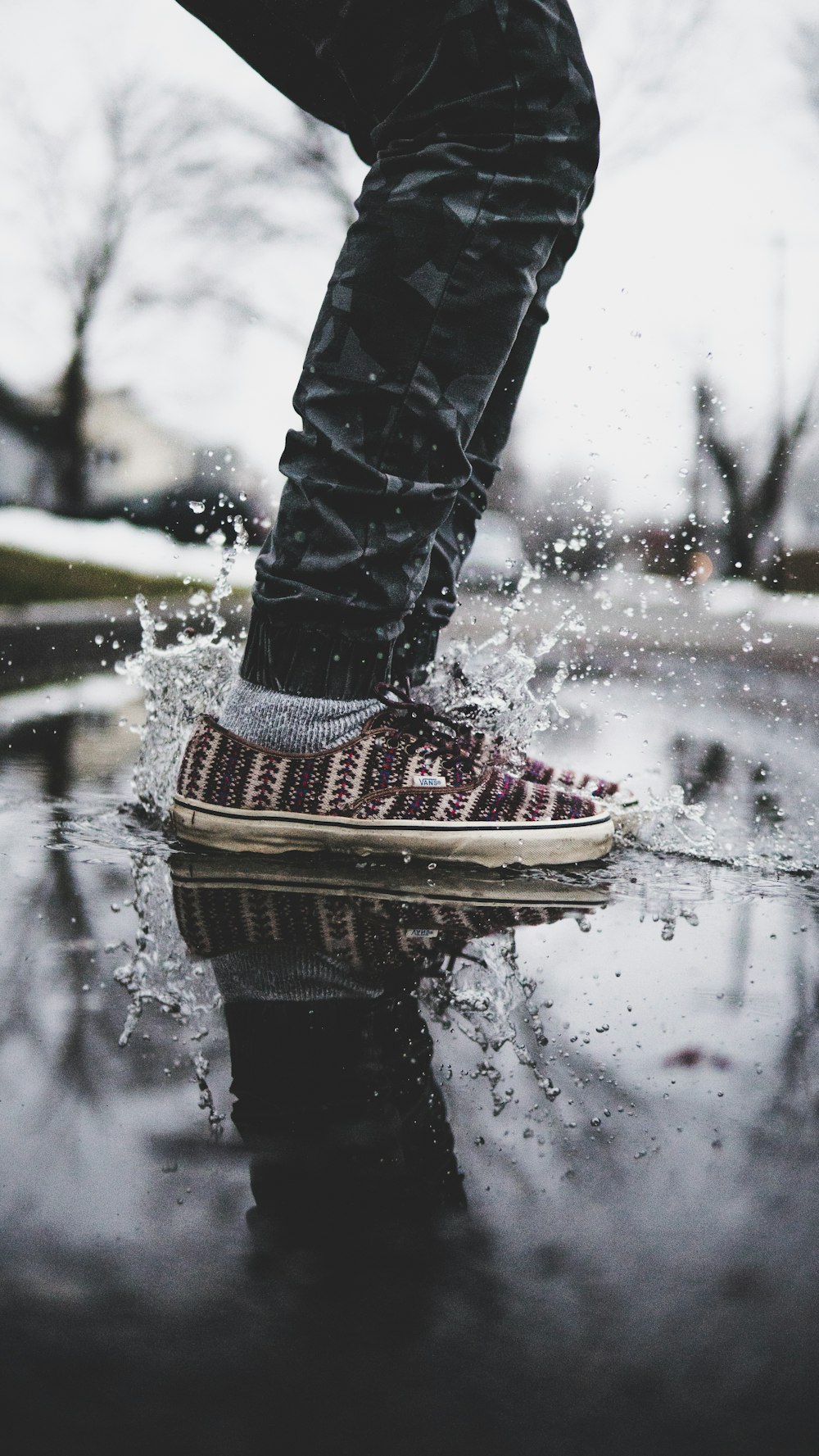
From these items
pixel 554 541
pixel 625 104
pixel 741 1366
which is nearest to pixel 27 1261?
pixel 741 1366

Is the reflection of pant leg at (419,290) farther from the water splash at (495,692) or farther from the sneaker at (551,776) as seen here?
the water splash at (495,692)

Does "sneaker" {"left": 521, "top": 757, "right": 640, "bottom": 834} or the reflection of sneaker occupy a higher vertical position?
"sneaker" {"left": 521, "top": 757, "right": 640, "bottom": 834}

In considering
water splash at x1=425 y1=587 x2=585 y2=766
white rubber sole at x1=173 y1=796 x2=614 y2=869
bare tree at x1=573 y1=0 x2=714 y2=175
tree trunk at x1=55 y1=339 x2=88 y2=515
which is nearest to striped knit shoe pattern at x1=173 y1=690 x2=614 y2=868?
white rubber sole at x1=173 y1=796 x2=614 y2=869

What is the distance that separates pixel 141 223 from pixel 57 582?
5.43 metres

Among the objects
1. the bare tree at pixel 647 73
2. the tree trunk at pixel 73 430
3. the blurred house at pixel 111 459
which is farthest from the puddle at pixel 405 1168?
the tree trunk at pixel 73 430

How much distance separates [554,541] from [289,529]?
6.02 meters

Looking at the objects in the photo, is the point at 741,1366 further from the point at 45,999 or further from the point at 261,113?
the point at 261,113

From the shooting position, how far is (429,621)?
1409 mm

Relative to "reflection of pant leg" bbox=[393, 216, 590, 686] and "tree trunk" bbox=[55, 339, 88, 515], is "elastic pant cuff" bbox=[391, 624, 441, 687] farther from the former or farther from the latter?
"tree trunk" bbox=[55, 339, 88, 515]

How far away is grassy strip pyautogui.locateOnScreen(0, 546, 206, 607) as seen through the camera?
17.6 feet

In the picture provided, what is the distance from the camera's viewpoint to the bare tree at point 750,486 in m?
6.68

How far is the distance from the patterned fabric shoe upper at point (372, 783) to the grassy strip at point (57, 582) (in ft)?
11.6

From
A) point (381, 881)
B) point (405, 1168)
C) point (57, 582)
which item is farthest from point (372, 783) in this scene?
point (57, 582)

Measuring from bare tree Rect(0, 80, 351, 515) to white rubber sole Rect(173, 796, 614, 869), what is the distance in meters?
8.36
